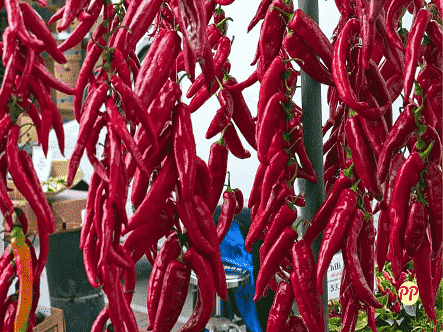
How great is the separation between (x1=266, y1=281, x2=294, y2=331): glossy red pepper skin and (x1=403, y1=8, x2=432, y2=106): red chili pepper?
0.43 m

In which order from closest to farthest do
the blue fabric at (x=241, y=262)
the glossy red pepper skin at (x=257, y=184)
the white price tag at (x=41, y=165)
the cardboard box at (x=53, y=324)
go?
the glossy red pepper skin at (x=257, y=184), the cardboard box at (x=53, y=324), the blue fabric at (x=241, y=262), the white price tag at (x=41, y=165)

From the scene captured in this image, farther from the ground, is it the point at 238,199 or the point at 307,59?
the point at 307,59

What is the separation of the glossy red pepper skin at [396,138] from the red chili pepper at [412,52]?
0.14ft

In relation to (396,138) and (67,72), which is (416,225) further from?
(67,72)

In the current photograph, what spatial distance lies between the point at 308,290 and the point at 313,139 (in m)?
0.32

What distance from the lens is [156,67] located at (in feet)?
2.76

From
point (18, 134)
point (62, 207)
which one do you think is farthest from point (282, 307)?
point (62, 207)

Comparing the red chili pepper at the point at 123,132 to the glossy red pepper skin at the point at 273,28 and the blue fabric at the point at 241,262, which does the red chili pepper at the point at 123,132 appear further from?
the blue fabric at the point at 241,262

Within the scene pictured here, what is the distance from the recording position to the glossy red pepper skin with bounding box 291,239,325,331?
39.6 inches

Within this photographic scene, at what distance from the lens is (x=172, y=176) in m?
0.85

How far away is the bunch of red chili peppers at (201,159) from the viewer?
2.62 feet

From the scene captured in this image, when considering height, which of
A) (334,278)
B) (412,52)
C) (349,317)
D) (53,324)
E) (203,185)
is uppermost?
(412,52)

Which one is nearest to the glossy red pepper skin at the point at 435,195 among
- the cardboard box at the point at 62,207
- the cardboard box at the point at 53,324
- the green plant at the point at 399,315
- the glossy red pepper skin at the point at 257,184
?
the glossy red pepper skin at the point at 257,184

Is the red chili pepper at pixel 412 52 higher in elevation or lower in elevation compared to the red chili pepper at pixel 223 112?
higher
